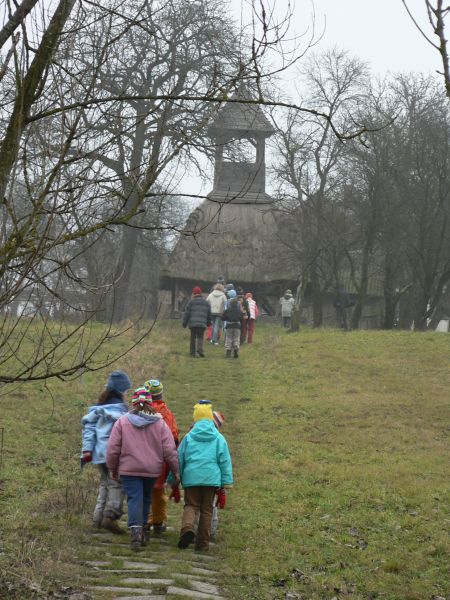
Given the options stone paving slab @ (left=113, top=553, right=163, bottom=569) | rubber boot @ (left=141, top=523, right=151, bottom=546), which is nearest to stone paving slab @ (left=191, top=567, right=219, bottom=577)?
stone paving slab @ (left=113, top=553, right=163, bottom=569)

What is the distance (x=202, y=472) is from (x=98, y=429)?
1.26 meters

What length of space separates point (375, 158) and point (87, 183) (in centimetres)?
2832

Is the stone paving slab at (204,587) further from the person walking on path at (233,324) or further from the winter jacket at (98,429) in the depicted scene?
the person walking on path at (233,324)

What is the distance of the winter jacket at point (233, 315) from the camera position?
24906 millimetres

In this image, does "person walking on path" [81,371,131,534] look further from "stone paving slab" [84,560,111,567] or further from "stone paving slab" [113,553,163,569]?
"stone paving slab" [84,560,111,567]

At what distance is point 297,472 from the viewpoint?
43.7 ft

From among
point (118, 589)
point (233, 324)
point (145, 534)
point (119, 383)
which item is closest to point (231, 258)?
point (233, 324)

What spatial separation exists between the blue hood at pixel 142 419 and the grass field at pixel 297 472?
1.09 metres

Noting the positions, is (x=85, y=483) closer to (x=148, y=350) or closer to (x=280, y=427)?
(x=280, y=427)

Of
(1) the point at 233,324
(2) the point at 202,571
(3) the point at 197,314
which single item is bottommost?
(2) the point at 202,571

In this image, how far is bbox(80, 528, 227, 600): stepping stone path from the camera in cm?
765

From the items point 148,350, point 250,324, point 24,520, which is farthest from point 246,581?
point 250,324

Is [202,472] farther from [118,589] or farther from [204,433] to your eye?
[118,589]

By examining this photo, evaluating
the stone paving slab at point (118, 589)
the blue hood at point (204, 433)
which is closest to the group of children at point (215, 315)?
the blue hood at point (204, 433)
